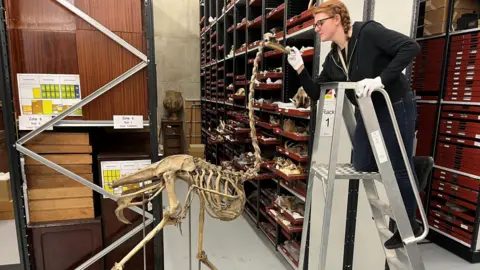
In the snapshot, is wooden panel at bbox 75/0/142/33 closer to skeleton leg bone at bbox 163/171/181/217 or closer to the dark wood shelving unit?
skeleton leg bone at bbox 163/171/181/217

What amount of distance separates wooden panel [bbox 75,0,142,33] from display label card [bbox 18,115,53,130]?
659 millimetres

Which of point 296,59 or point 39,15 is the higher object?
point 39,15

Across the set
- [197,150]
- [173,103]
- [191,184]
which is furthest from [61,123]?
[173,103]

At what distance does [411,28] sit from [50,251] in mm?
3176

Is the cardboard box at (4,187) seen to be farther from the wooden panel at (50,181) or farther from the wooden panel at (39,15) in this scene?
the wooden panel at (39,15)

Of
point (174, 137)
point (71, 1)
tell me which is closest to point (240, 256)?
point (71, 1)

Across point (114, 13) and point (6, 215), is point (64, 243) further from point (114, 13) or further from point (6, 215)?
point (6, 215)

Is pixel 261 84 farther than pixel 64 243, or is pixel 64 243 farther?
pixel 261 84

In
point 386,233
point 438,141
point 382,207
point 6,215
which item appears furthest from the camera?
point 6,215

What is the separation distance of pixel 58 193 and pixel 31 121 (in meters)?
0.54

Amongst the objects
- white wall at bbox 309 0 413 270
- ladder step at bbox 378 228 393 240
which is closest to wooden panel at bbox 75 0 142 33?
white wall at bbox 309 0 413 270

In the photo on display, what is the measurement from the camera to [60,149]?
218 cm

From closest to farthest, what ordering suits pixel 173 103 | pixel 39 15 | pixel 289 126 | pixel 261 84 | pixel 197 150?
pixel 39 15 < pixel 289 126 < pixel 261 84 < pixel 197 150 < pixel 173 103

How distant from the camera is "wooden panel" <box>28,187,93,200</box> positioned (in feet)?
7.11
